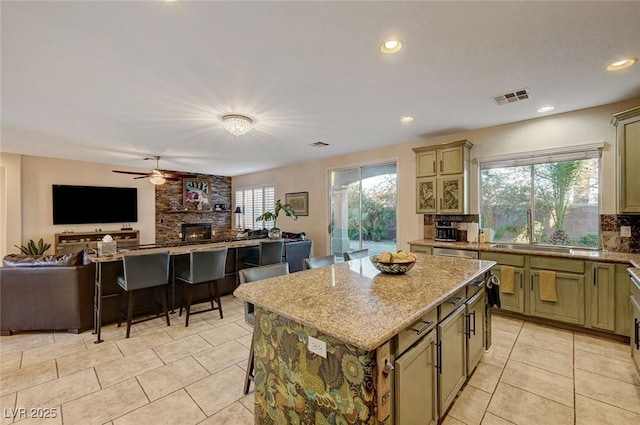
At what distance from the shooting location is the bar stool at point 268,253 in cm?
429

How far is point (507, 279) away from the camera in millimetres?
3410

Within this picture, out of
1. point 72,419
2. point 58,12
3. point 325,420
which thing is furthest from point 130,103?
point 325,420

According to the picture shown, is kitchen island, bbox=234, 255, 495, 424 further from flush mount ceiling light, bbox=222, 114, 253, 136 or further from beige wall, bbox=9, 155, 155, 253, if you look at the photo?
beige wall, bbox=9, 155, 155, 253

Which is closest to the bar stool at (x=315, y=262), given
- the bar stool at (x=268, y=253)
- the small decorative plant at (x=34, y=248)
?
the bar stool at (x=268, y=253)

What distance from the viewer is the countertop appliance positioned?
4.30 metres

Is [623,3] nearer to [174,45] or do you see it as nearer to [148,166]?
[174,45]

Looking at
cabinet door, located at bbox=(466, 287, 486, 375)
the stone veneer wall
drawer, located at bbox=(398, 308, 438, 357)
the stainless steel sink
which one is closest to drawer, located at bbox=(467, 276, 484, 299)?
cabinet door, located at bbox=(466, 287, 486, 375)

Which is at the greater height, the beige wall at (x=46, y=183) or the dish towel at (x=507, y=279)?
the beige wall at (x=46, y=183)

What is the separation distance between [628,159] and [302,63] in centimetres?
349

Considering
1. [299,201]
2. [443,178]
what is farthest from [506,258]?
[299,201]

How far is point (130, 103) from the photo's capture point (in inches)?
122

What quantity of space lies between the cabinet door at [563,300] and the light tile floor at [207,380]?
0.65 ft

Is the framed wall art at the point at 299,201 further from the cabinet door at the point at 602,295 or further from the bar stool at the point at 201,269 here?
the cabinet door at the point at 602,295

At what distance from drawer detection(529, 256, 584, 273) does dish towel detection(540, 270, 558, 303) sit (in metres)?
0.07
